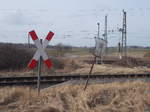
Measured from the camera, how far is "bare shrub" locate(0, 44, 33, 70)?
118 feet

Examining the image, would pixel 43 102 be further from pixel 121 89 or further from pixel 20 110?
pixel 121 89

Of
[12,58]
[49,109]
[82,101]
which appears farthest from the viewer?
[12,58]

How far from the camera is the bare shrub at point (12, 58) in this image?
3588 centimetres

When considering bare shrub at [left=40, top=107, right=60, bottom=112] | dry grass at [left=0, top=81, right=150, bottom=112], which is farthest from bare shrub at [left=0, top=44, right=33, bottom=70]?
bare shrub at [left=40, top=107, right=60, bottom=112]

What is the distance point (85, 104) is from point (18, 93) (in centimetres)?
271

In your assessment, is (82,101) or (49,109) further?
Result: (82,101)

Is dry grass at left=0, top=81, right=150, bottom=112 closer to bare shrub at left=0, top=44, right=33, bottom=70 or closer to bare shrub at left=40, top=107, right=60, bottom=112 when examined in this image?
bare shrub at left=40, top=107, right=60, bottom=112

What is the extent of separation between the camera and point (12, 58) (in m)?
36.8

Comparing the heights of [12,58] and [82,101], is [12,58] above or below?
below

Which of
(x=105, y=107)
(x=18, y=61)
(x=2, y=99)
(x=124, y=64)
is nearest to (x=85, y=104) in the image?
(x=105, y=107)

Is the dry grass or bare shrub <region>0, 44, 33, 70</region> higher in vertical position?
the dry grass

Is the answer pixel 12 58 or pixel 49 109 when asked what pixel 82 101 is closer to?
pixel 49 109

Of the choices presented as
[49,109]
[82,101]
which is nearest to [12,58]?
[82,101]

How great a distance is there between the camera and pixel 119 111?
24.2 ft
